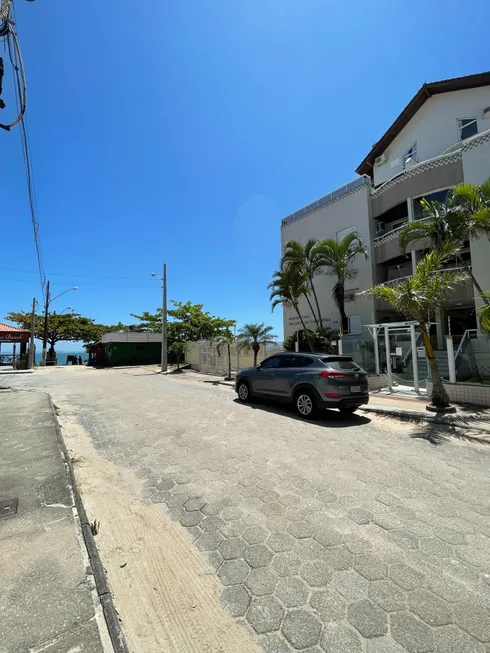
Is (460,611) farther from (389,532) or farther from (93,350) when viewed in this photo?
(93,350)

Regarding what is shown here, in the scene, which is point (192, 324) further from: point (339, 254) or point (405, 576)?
point (405, 576)

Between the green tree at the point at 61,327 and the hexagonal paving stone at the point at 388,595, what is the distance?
1890 inches

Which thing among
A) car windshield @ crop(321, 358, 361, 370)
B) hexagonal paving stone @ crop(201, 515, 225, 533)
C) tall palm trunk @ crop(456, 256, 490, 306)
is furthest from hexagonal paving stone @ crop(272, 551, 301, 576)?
tall palm trunk @ crop(456, 256, 490, 306)

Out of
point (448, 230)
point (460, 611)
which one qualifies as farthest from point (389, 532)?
point (448, 230)

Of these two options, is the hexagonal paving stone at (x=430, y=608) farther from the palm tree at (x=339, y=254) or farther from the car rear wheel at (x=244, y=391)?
the palm tree at (x=339, y=254)

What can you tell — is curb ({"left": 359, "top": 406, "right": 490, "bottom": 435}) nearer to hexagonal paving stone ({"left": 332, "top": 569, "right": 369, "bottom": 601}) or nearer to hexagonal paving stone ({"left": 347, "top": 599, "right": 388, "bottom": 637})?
hexagonal paving stone ({"left": 332, "top": 569, "right": 369, "bottom": 601})

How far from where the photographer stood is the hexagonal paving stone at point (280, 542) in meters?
2.90

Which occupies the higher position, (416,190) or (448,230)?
(416,190)

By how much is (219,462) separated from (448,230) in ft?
35.3

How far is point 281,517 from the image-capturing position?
134 inches

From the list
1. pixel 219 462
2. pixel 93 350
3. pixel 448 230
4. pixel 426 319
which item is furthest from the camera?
pixel 93 350

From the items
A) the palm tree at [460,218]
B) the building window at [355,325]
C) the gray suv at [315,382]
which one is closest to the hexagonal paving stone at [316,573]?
the gray suv at [315,382]

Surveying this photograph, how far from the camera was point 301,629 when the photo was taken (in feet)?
6.79

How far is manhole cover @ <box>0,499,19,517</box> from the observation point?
10.7ft
